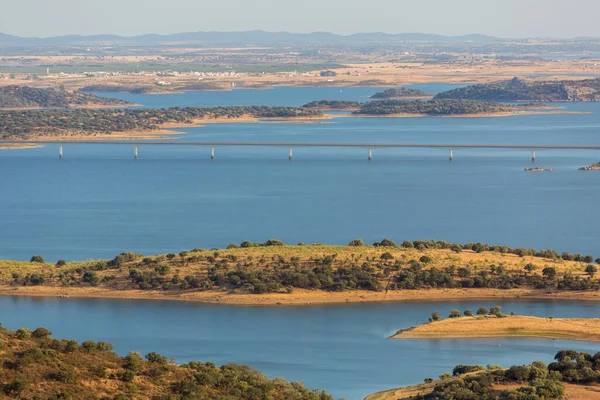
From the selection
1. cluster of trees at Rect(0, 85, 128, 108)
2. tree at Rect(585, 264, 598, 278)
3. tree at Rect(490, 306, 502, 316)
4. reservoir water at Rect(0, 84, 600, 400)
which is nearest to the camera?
reservoir water at Rect(0, 84, 600, 400)

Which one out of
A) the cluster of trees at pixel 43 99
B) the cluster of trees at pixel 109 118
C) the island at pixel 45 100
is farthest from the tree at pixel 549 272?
the cluster of trees at pixel 43 99

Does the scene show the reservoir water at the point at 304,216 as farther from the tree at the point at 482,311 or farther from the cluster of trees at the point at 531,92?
the cluster of trees at the point at 531,92

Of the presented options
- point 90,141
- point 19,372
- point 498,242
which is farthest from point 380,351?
point 90,141

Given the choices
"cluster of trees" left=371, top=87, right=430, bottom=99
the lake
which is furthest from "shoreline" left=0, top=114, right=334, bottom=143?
"cluster of trees" left=371, top=87, right=430, bottom=99

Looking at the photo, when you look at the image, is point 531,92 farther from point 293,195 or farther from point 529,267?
point 529,267

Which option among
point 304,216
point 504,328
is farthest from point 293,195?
point 504,328

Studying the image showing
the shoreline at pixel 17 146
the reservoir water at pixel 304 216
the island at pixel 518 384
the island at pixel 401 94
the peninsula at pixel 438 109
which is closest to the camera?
the island at pixel 518 384

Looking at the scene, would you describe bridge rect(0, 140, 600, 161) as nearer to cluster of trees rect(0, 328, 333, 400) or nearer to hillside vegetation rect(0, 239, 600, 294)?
hillside vegetation rect(0, 239, 600, 294)
